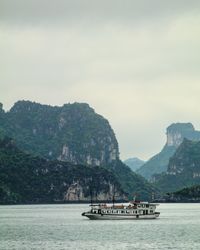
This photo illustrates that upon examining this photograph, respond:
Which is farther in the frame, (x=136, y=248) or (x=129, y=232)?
(x=129, y=232)

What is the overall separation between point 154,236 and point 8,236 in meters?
32.8

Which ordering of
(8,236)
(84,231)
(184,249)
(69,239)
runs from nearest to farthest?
(184,249), (69,239), (8,236), (84,231)

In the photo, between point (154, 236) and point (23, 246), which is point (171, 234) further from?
point (23, 246)

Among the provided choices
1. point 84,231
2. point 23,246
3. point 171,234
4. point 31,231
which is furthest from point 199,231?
point 23,246

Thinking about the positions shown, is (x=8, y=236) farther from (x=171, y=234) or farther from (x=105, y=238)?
(x=171, y=234)

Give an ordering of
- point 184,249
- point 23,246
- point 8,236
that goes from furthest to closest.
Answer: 1. point 8,236
2. point 23,246
3. point 184,249

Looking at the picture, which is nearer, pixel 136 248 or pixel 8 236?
pixel 136 248

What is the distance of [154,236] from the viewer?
158m

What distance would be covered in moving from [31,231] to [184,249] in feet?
207

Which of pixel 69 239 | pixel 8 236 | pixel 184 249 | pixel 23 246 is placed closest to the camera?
pixel 184 249

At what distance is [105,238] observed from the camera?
505 feet

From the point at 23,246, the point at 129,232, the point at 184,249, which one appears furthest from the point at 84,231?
the point at 184,249

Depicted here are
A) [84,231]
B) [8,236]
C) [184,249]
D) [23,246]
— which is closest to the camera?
[184,249]

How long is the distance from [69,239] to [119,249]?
2528cm
